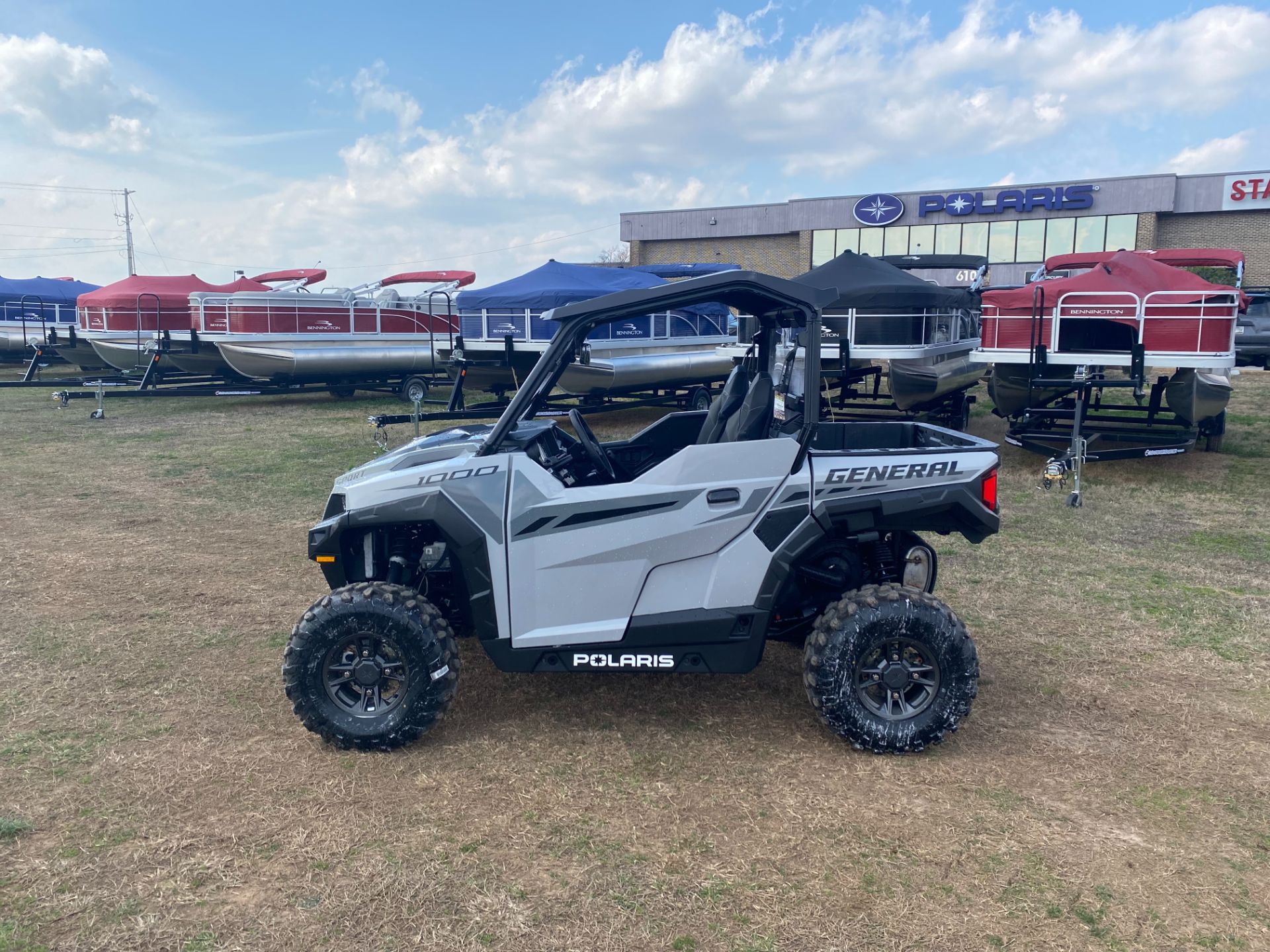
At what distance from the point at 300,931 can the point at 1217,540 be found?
25.6 feet

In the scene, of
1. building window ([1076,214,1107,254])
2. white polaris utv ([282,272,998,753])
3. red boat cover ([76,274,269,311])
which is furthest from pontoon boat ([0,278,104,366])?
building window ([1076,214,1107,254])

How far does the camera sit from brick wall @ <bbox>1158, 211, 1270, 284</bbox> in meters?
36.0

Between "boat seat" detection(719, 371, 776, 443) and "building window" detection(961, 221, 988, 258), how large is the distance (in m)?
39.1

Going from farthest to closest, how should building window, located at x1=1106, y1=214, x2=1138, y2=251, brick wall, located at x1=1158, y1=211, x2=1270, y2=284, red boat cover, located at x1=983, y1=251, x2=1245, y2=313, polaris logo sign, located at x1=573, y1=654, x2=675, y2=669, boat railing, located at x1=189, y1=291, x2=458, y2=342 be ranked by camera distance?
building window, located at x1=1106, y1=214, x2=1138, y2=251, brick wall, located at x1=1158, y1=211, x2=1270, y2=284, boat railing, located at x1=189, y1=291, x2=458, y2=342, red boat cover, located at x1=983, y1=251, x2=1245, y2=313, polaris logo sign, located at x1=573, y1=654, x2=675, y2=669

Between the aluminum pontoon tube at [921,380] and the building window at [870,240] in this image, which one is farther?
the building window at [870,240]

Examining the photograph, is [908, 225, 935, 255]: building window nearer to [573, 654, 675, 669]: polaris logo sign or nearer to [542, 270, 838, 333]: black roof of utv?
[542, 270, 838, 333]: black roof of utv

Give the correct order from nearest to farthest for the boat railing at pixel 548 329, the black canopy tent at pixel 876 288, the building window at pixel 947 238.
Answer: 1. the black canopy tent at pixel 876 288
2. the boat railing at pixel 548 329
3. the building window at pixel 947 238

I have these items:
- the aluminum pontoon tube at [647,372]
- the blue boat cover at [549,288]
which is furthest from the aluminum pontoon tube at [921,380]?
the blue boat cover at [549,288]

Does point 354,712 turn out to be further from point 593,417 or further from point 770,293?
point 593,417

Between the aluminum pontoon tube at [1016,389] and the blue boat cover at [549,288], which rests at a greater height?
the blue boat cover at [549,288]

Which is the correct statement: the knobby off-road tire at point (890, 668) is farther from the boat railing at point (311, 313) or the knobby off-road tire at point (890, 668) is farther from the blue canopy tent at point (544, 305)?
the boat railing at point (311, 313)

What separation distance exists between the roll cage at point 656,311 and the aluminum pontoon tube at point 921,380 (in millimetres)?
8117

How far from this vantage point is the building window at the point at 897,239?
137 ft

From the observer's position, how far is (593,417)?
1659 cm
